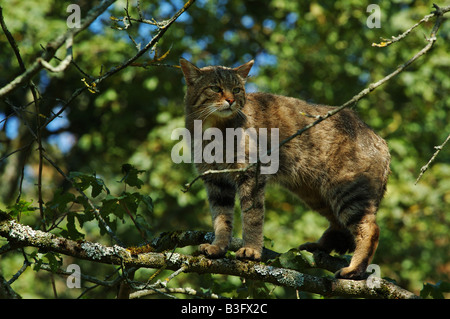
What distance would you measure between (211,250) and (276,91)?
16.0ft

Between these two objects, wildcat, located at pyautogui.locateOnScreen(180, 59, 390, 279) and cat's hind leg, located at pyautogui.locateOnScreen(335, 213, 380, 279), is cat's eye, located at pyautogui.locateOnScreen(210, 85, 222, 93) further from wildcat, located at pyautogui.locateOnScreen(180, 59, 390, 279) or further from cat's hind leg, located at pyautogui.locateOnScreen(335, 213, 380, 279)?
cat's hind leg, located at pyautogui.locateOnScreen(335, 213, 380, 279)

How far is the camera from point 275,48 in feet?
28.3

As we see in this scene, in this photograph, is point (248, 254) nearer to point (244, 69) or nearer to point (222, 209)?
point (222, 209)

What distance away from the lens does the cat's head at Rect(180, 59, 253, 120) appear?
170 inches

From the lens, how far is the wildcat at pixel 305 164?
4.22 meters

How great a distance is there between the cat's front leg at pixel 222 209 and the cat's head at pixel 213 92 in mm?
591

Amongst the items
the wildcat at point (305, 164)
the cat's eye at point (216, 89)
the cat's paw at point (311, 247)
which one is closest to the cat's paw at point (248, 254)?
the wildcat at point (305, 164)

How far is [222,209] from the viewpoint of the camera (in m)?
4.30

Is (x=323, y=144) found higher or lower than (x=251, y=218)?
higher

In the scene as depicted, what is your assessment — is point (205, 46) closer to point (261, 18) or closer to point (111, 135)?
point (261, 18)

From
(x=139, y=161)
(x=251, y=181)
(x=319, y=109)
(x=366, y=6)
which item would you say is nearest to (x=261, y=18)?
(x=366, y=6)

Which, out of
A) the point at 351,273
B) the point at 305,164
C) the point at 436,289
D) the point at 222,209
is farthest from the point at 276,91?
the point at 436,289

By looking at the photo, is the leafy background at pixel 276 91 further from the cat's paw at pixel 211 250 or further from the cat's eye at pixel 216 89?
the cat's paw at pixel 211 250

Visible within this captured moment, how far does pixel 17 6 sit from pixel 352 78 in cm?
556
